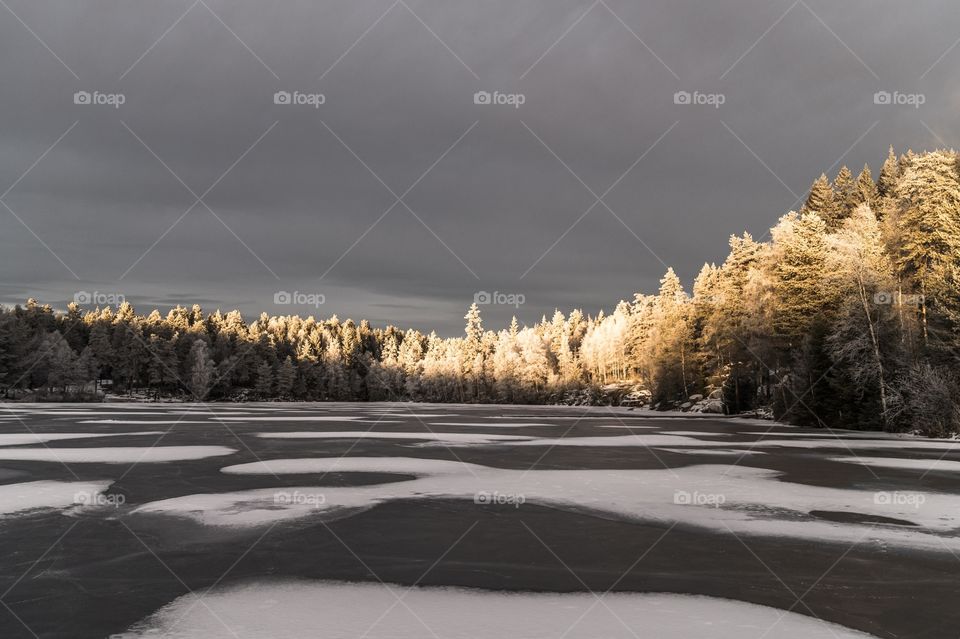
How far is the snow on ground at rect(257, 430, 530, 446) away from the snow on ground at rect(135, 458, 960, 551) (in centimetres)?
1295

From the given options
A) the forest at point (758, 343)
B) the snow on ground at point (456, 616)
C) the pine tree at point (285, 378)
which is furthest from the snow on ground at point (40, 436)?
the pine tree at point (285, 378)

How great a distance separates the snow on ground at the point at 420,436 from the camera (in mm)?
33719

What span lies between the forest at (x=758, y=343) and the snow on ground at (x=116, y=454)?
37602mm

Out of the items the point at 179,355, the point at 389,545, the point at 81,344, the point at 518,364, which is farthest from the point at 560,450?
the point at 81,344

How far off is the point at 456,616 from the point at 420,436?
29.1m

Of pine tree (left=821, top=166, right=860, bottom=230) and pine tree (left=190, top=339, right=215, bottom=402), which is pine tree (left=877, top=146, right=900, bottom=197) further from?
pine tree (left=190, top=339, right=215, bottom=402)

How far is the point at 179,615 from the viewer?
25.2ft

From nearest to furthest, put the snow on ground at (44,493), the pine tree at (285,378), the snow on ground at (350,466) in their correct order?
1. the snow on ground at (44,493)
2. the snow on ground at (350,466)
3. the pine tree at (285,378)

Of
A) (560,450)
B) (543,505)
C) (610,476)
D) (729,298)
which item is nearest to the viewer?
(543,505)

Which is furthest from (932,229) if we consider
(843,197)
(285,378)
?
(285,378)

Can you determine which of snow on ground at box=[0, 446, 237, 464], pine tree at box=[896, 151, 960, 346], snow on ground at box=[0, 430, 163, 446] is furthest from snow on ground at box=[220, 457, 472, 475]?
pine tree at box=[896, 151, 960, 346]

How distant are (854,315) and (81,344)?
519 ft

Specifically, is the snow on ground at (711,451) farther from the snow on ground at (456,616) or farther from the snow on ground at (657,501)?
the snow on ground at (456,616)

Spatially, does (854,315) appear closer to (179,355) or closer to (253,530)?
(253,530)
